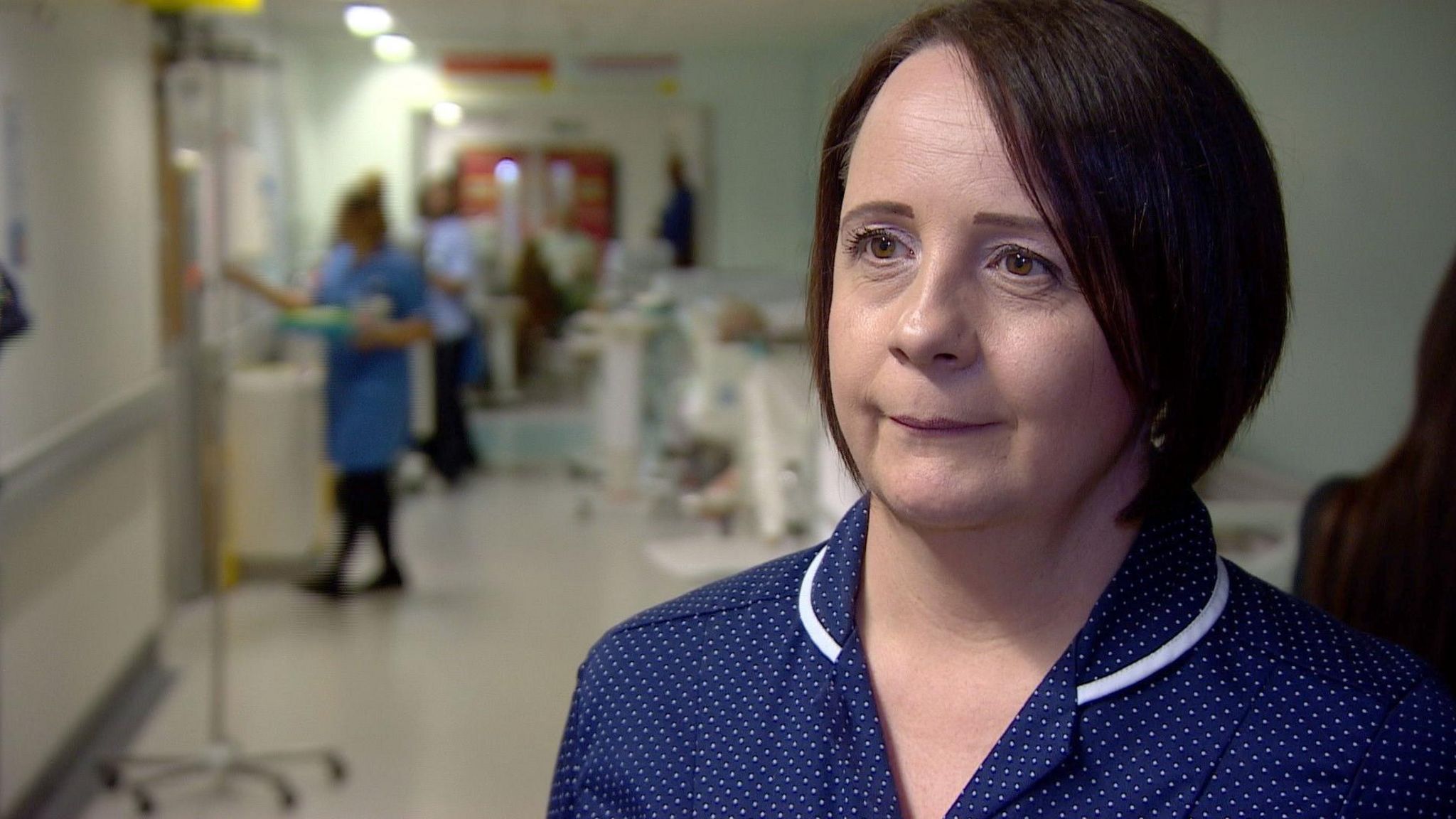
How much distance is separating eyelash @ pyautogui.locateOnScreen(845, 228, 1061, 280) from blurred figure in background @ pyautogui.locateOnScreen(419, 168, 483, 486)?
674 cm

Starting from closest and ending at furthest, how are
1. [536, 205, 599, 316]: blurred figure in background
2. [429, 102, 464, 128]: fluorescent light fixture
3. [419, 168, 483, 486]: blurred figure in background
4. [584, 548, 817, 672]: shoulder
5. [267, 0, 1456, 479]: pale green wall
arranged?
[584, 548, 817, 672]: shoulder
[267, 0, 1456, 479]: pale green wall
[419, 168, 483, 486]: blurred figure in background
[536, 205, 599, 316]: blurred figure in background
[429, 102, 464, 128]: fluorescent light fixture

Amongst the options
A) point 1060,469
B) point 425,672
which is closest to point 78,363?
point 425,672

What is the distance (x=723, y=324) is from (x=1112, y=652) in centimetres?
387

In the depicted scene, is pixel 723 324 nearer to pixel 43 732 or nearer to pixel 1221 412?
pixel 43 732

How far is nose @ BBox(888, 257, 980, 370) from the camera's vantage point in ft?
2.48

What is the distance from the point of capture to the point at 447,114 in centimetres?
1034

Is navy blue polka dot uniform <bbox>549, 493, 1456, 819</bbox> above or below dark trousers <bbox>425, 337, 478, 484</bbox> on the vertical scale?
above

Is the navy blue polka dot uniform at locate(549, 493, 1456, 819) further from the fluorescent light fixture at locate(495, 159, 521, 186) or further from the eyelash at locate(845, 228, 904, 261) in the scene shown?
the fluorescent light fixture at locate(495, 159, 521, 186)

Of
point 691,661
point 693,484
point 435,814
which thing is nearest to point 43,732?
point 435,814

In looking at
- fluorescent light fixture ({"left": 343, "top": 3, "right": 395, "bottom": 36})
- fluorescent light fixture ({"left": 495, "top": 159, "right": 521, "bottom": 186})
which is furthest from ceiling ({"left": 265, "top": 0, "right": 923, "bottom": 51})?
fluorescent light fixture ({"left": 495, "top": 159, "right": 521, "bottom": 186})

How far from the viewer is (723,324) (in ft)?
15.2

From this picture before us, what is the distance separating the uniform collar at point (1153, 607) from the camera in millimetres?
793

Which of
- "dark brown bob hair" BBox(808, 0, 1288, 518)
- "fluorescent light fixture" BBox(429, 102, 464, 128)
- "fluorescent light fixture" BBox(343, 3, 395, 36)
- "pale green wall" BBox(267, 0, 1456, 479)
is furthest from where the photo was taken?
"fluorescent light fixture" BBox(429, 102, 464, 128)

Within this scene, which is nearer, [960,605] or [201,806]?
[960,605]
